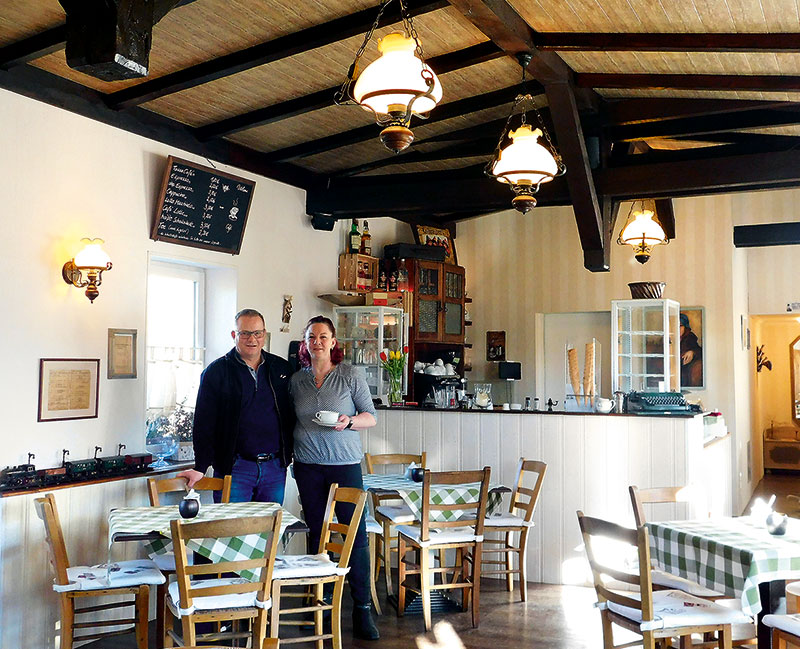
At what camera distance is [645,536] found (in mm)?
3266

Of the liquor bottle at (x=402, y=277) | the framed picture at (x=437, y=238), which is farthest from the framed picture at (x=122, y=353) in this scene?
the framed picture at (x=437, y=238)

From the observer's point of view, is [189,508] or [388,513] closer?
[189,508]

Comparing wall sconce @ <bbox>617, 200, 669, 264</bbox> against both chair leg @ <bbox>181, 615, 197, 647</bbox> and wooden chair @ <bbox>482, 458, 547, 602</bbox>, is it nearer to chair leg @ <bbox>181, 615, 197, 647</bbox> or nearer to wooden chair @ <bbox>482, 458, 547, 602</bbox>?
wooden chair @ <bbox>482, 458, 547, 602</bbox>

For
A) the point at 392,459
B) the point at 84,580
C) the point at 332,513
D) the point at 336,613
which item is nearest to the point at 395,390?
the point at 392,459

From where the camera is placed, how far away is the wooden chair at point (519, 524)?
539 cm

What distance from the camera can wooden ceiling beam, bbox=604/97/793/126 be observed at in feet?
18.3

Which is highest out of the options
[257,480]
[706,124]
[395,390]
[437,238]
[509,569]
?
[706,124]

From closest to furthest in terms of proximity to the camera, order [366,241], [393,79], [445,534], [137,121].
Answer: [393,79] < [445,534] < [137,121] < [366,241]

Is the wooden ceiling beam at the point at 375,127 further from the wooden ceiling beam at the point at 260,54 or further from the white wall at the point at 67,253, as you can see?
Answer: the wooden ceiling beam at the point at 260,54

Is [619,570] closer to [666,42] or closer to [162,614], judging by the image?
[162,614]

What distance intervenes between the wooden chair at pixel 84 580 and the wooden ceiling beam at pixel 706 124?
468 cm

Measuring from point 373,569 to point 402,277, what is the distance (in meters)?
3.56

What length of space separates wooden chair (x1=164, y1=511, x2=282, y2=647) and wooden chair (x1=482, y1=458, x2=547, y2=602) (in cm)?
204

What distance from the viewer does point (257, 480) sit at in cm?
455
